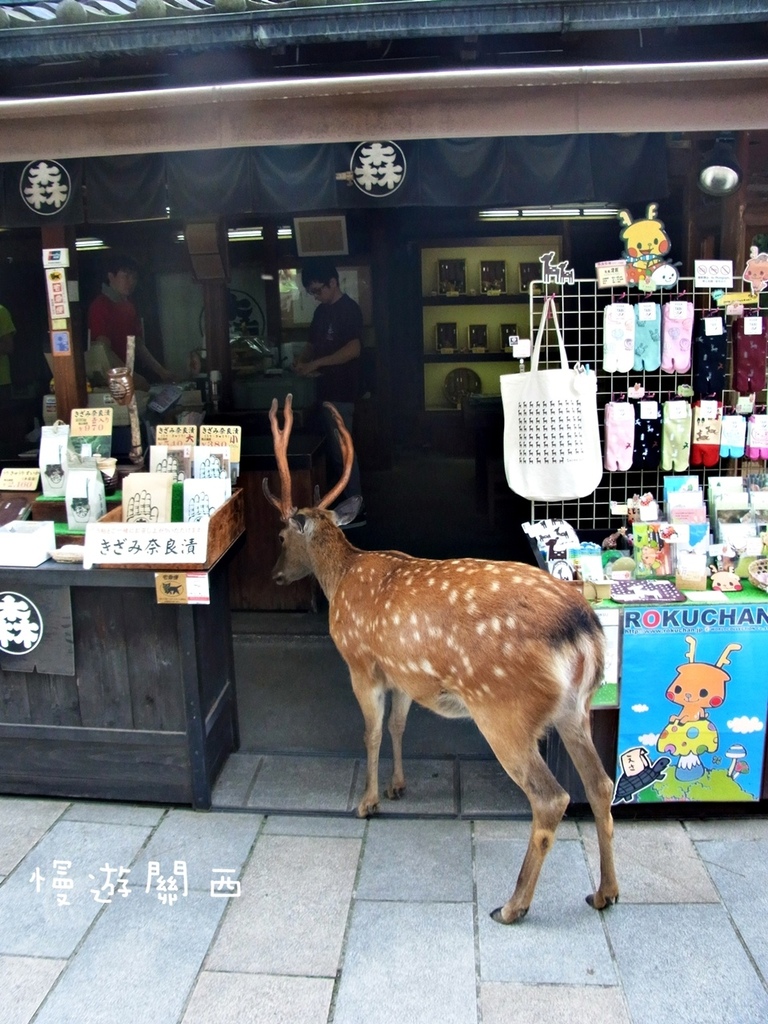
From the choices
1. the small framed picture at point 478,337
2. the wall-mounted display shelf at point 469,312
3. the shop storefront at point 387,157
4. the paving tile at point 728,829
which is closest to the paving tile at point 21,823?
the shop storefront at point 387,157

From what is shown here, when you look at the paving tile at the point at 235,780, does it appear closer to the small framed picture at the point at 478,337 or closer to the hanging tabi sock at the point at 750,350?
the hanging tabi sock at the point at 750,350

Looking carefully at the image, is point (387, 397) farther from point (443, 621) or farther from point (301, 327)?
point (443, 621)

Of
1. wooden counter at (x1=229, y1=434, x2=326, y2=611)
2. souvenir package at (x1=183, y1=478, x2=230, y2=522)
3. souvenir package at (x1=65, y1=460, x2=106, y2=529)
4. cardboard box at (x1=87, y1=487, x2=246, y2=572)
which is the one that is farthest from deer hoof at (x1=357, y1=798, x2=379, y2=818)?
wooden counter at (x1=229, y1=434, x2=326, y2=611)

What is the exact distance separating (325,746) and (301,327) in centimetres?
491

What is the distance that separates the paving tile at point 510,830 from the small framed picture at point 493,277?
19.0ft

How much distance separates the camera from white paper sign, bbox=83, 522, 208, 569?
4039 mm

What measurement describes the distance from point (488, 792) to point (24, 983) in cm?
223

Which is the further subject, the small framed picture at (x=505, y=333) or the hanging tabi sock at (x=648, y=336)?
the small framed picture at (x=505, y=333)

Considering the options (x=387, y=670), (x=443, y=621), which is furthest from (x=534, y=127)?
(x=387, y=670)

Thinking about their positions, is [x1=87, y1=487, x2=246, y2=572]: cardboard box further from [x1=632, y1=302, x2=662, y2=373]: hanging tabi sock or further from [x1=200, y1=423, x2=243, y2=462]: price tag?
[x1=632, y1=302, x2=662, y2=373]: hanging tabi sock

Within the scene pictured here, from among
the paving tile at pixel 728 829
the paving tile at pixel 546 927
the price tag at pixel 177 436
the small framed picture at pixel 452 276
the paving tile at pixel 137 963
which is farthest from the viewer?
the small framed picture at pixel 452 276

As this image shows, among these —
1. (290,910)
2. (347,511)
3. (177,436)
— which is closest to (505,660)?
(290,910)

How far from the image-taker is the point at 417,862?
3850 mm

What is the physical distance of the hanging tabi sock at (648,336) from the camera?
14.1ft
